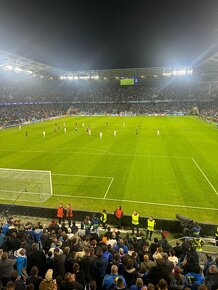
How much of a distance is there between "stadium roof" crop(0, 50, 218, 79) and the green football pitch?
34.0m

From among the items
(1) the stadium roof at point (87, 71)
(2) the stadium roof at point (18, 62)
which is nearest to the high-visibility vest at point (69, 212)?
(2) the stadium roof at point (18, 62)

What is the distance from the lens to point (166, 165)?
87.0ft

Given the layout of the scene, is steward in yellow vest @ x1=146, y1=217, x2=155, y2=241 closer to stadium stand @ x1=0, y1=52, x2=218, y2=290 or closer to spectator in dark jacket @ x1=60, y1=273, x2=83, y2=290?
stadium stand @ x1=0, y1=52, x2=218, y2=290

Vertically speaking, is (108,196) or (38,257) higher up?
(38,257)

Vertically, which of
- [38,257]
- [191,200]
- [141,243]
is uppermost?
[38,257]

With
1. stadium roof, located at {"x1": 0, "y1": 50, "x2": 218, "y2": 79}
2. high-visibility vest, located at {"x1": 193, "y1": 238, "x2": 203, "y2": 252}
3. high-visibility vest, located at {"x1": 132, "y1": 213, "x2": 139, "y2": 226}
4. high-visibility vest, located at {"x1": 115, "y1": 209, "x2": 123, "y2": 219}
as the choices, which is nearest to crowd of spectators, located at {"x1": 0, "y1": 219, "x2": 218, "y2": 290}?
high-visibility vest, located at {"x1": 193, "y1": 238, "x2": 203, "y2": 252}

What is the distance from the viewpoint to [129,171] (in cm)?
2466

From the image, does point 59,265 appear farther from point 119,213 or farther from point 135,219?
point 119,213

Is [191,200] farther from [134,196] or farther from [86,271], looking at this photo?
[86,271]

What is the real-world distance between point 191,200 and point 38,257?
13.0m

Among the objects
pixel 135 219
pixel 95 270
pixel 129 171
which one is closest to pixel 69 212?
pixel 135 219

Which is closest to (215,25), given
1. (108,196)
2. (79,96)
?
(108,196)

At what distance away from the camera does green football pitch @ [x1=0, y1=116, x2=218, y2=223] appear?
18.0 m

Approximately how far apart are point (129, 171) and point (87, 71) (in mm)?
80219
